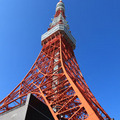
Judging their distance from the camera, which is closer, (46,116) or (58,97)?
(46,116)

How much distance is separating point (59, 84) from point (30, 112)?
11.5 feet

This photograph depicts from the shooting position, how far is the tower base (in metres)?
7.87

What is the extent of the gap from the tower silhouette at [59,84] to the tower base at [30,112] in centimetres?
53

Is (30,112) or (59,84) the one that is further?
(59,84)

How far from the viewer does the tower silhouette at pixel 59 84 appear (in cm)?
877

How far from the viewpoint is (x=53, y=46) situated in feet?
56.4

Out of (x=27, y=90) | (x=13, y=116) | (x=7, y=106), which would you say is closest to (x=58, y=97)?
(x=13, y=116)

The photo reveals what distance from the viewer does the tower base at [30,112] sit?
7871 millimetres

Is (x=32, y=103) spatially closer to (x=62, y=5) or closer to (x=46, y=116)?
(x=46, y=116)

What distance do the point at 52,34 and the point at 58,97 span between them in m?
11.0

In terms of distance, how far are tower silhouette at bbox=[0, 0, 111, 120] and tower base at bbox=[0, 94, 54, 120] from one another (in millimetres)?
531

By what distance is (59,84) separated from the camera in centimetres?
1101

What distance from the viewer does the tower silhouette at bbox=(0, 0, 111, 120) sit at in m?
8.77

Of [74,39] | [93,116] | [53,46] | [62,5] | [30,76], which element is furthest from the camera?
[62,5]
